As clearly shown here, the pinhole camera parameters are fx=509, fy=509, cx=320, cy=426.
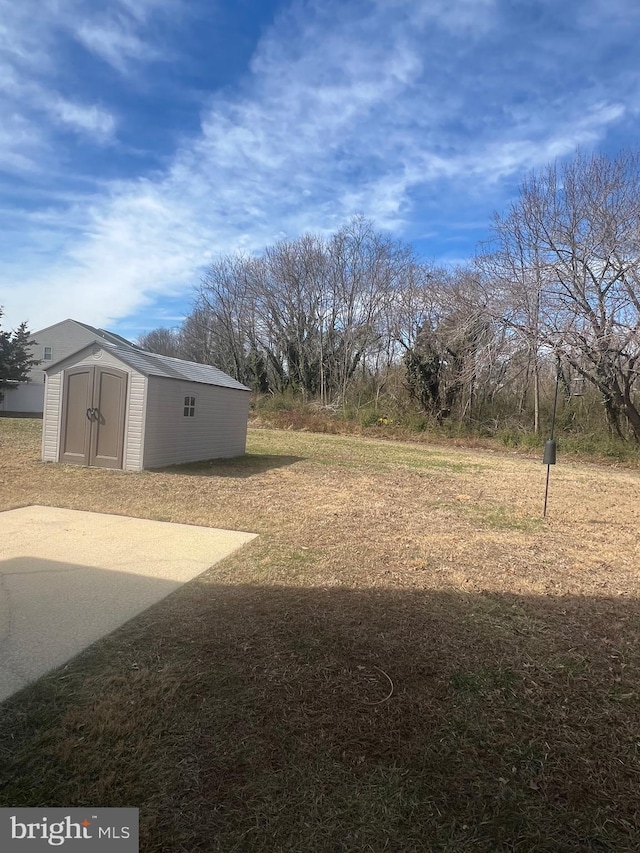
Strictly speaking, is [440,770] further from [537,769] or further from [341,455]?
[341,455]

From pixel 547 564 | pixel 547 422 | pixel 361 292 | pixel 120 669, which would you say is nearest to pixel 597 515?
pixel 547 564

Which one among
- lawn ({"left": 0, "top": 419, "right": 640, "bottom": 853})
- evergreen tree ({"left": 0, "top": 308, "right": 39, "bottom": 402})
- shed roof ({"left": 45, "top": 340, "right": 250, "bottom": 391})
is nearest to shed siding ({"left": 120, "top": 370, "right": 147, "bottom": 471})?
shed roof ({"left": 45, "top": 340, "right": 250, "bottom": 391})

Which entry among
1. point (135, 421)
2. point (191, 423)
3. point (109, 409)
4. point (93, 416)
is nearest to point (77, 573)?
point (135, 421)

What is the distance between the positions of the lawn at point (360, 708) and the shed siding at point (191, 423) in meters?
5.24

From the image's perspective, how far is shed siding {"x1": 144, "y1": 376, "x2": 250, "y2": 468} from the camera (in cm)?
955

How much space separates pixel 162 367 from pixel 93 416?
1.62 meters

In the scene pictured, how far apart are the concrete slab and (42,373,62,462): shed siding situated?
389cm

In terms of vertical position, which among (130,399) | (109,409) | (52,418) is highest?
(130,399)

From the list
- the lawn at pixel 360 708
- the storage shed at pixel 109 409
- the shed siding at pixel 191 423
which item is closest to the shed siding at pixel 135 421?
the storage shed at pixel 109 409

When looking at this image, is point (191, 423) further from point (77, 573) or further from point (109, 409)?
point (77, 573)

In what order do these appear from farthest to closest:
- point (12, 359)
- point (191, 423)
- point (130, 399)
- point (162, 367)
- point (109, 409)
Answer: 1. point (12, 359)
2. point (191, 423)
3. point (162, 367)
4. point (109, 409)
5. point (130, 399)

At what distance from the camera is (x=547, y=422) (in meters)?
19.6

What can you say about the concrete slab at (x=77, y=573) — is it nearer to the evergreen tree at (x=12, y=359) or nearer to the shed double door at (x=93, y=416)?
the shed double door at (x=93, y=416)

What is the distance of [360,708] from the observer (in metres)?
2.40
